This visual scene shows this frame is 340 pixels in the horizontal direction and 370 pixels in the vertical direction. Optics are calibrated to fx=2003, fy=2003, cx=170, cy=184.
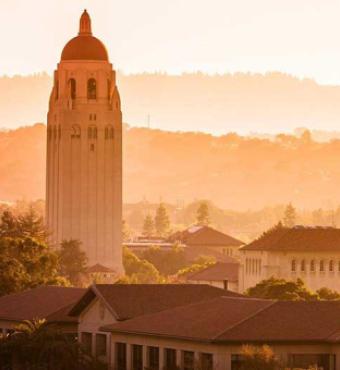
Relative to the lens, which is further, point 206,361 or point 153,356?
point 153,356

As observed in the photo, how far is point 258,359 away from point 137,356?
9.60 m

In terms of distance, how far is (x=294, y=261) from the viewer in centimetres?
18338

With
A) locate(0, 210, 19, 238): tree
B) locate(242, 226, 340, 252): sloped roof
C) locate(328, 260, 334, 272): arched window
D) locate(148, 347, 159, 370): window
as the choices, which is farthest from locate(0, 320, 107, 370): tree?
locate(242, 226, 340, 252): sloped roof

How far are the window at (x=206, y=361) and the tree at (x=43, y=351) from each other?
25.8 feet

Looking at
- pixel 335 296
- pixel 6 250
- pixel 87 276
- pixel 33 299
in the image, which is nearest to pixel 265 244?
pixel 87 276

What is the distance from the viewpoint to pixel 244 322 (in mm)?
68812

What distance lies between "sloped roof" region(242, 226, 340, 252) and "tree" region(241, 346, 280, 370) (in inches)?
4642

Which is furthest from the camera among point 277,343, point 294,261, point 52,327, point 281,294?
point 294,261

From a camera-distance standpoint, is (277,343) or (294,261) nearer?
(277,343)

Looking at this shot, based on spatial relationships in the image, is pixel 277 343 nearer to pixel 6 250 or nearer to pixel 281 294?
pixel 281 294

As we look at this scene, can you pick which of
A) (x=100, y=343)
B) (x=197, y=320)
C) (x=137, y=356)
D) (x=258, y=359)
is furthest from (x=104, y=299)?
(x=258, y=359)

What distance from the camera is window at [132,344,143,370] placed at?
72625 mm

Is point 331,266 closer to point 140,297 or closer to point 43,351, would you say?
point 140,297

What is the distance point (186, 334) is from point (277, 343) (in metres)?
3.40
